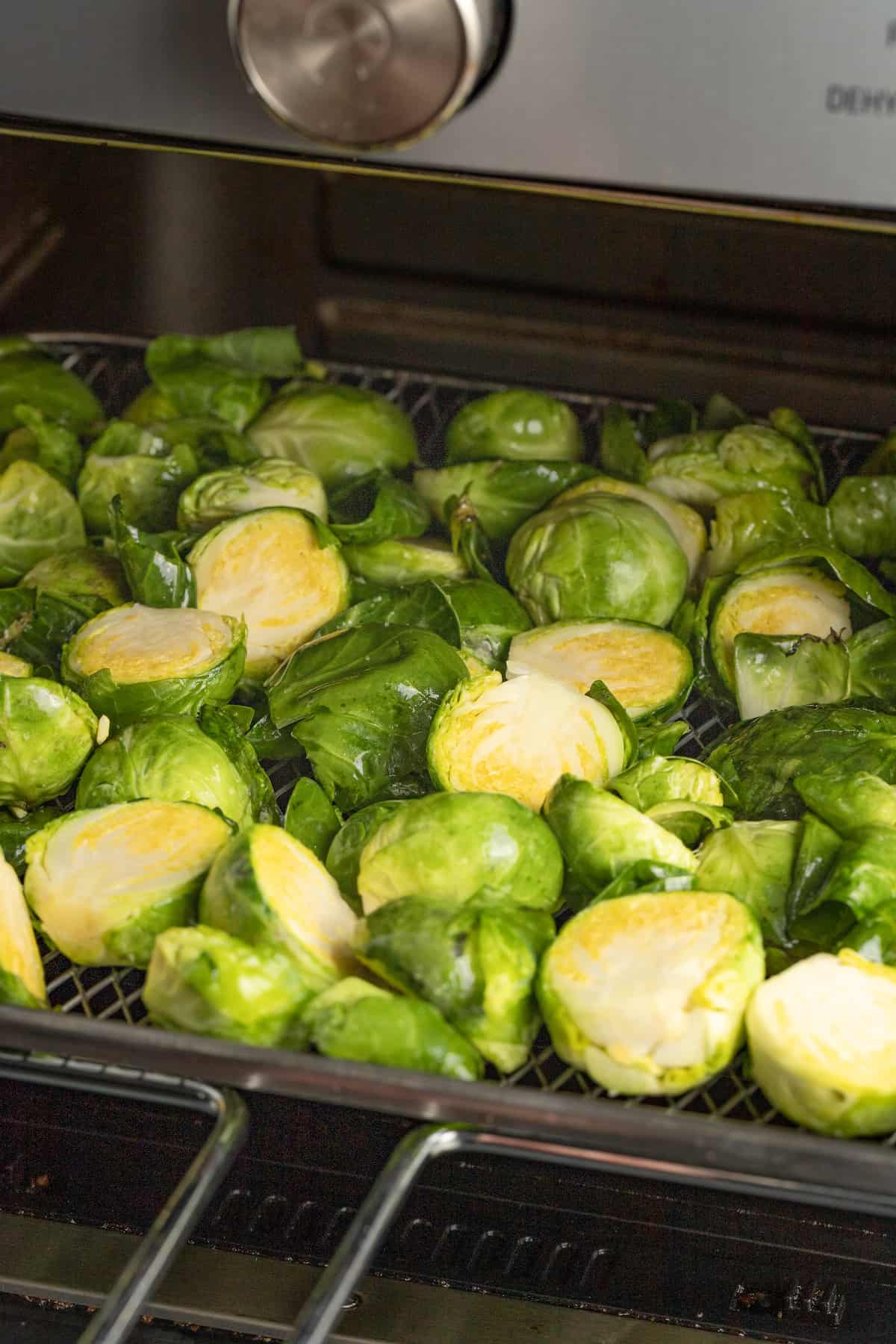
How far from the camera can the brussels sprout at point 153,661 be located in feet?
4.72

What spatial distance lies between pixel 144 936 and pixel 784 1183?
540mm

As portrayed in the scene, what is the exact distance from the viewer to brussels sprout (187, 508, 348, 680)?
61.9 inches

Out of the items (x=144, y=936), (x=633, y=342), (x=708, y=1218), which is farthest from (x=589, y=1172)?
(x=633, y=342)

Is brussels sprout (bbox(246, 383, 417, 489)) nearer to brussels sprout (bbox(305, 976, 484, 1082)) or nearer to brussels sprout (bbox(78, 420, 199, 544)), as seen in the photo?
brussels sprout (bbox(78, 420, 199, 544))

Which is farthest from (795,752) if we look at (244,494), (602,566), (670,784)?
(244,494)

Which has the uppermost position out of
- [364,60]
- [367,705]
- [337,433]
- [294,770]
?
[364,60]

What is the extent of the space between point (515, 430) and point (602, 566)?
0.31m

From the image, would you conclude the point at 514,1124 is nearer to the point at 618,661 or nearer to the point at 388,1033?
the point at 388,1033

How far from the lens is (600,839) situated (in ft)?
4.07

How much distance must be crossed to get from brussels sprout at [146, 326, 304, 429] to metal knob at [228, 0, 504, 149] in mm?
787

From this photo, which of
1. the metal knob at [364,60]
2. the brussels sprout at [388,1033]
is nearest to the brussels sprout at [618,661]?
the brussels sprout at [388,1033]

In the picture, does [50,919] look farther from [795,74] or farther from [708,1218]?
[795,74]

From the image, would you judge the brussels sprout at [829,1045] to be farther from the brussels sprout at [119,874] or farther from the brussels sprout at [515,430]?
the brussels sprout at [515,430]

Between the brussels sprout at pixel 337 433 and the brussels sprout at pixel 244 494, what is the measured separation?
0.10 meters
